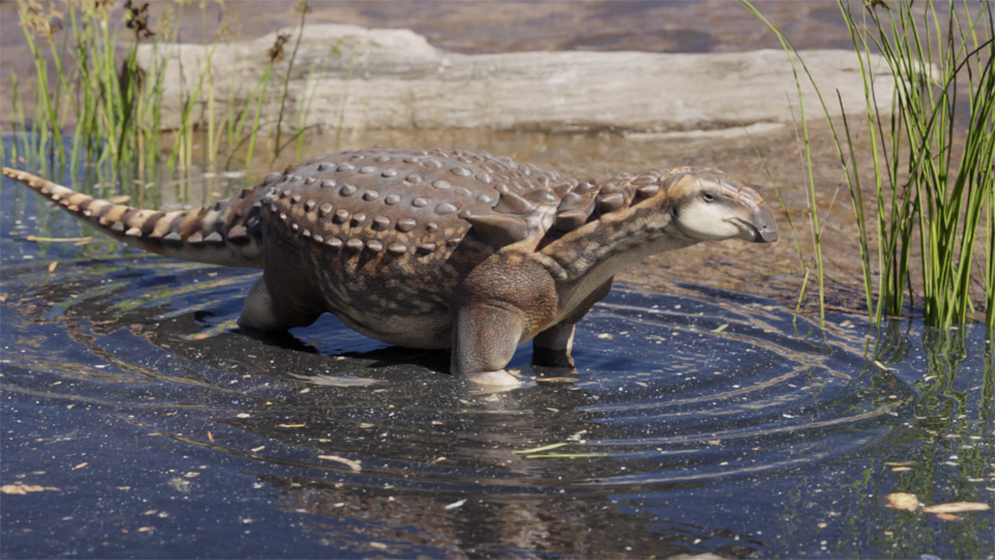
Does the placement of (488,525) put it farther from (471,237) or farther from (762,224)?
(762,224)

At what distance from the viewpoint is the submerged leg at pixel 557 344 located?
4.20 m

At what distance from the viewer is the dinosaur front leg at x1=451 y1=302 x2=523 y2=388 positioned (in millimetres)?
3791

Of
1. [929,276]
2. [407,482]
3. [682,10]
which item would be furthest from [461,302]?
[682,10]

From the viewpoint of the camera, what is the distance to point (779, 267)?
19.1ft

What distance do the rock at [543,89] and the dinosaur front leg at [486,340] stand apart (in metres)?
6.33

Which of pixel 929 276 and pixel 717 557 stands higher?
pixel 929 276

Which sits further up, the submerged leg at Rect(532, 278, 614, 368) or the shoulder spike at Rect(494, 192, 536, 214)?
the shoulder spike at Rect(494, 192, 536, 214)

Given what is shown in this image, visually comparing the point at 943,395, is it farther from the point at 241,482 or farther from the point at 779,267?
the point at 241,482

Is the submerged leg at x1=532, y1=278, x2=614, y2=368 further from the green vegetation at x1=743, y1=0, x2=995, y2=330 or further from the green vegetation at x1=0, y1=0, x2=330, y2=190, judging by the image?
the green vegetation at x1=0, y1=0, x2=330, y2=190

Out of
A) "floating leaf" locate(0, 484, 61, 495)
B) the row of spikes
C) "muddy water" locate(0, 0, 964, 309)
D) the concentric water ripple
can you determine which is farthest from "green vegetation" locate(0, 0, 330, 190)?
"floating leaf" locate(0, 484, 61, 495)

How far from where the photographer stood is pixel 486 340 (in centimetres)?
380

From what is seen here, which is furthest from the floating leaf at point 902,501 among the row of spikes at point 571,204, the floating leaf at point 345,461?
the floating leaf at point 345,461

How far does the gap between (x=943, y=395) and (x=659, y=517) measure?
162 cm

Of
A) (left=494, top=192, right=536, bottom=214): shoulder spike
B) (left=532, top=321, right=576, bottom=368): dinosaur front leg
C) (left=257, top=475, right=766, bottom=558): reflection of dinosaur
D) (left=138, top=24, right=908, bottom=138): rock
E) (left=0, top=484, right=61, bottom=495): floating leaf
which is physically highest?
(left=138, top=24, right=908, bottom=138): rock
